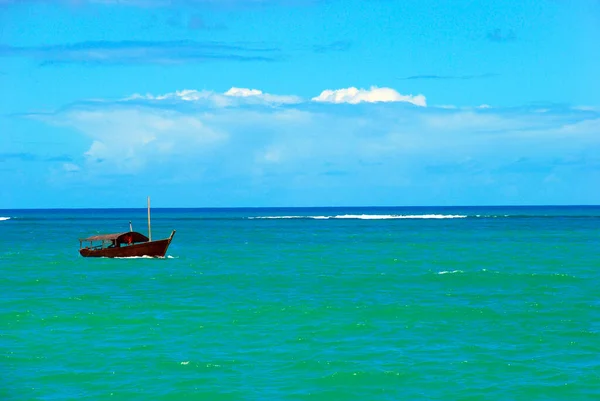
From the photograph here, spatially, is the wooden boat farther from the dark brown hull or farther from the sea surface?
the sea surface

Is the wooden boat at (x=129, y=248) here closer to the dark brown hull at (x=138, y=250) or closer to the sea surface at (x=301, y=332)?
the dark brown hull at (x=138, y=250)

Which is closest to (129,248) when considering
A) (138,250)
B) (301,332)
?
(138,250)

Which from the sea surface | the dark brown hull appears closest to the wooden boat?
the dark brown hull

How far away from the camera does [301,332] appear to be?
95.2ft

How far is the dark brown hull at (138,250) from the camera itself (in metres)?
61.4

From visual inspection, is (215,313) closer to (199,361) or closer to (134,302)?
(134,302)

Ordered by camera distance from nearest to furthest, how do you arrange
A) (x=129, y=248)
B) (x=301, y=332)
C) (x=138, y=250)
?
(x=301, y=332), (x=129, y=248), (x=138, y=250)

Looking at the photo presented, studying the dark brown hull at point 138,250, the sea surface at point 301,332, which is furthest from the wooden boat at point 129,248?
the sea surface at point 301,332

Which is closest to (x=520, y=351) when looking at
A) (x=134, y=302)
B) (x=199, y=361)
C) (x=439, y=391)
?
(x=439, y=391)

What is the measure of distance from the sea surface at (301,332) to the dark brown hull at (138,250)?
5.49m

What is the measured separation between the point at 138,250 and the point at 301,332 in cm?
3488

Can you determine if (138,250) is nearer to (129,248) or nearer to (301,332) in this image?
(129,248)

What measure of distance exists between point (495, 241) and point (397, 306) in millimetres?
54562

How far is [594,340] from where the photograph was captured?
27.1 meters
